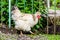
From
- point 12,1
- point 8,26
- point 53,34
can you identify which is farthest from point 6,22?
Answer: point 53,34

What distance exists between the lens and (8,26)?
831 centimetres

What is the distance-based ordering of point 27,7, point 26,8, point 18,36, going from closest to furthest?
point 18,36
point 26,8
point 27,7

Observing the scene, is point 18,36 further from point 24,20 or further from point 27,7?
point 27,7

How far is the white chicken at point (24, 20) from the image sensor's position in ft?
25.1

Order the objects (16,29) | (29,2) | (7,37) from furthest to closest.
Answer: (29,2) < (16,29) < (7,37)

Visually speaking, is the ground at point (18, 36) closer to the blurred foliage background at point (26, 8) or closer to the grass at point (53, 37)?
the grass at point (53, 37)

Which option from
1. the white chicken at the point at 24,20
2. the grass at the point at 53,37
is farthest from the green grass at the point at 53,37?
the white chicken at the point at 24,20

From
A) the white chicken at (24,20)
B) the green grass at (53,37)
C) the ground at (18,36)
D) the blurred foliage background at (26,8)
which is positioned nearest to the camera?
the ground at (18,36)

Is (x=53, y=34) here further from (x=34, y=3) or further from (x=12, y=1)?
(x=12, y=1)

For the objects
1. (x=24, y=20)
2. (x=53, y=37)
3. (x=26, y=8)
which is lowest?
(x=53, y=37)

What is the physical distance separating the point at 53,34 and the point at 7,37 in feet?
5.28

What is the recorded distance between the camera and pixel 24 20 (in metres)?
7.67

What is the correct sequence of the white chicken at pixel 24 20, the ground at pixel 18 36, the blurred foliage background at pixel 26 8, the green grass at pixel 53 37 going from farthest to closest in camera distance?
the blurred foliage background at pixel 26 8 → the white chicken at pixel 24 20 → the green grass at pixel 53 37 → the ground at pixel 18 36

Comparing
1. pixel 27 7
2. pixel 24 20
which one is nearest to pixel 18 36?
pixel 24 20
